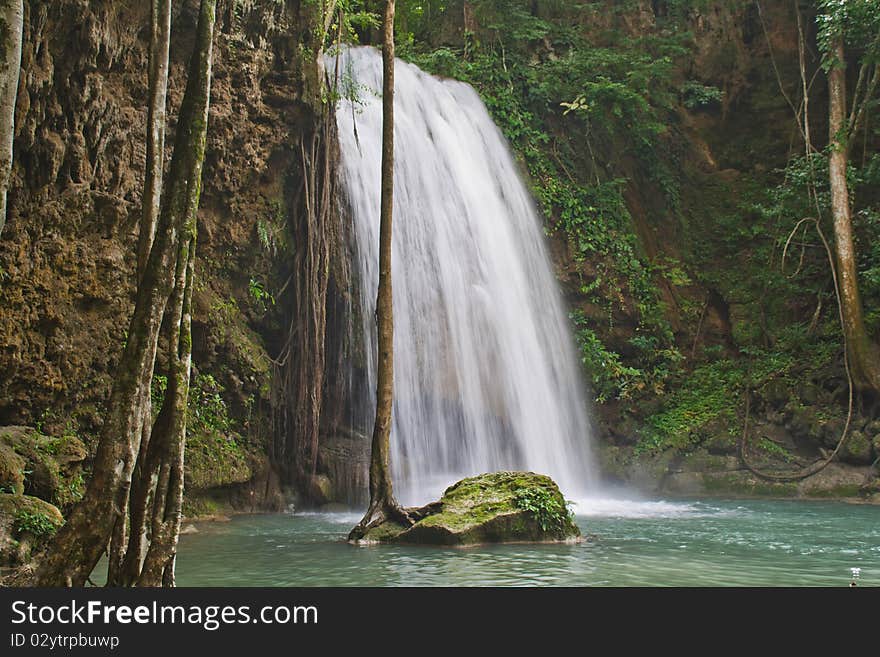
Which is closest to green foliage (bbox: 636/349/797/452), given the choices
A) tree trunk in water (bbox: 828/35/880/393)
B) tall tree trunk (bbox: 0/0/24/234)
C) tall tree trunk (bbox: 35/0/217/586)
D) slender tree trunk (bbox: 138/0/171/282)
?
tree trunk in water (bbox: 828/35/880/393)

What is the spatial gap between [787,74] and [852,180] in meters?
4.50

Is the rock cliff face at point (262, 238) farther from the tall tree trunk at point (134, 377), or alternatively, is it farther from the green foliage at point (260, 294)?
the tall tree trunk at point (134, 377)

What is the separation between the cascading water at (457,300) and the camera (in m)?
13.2

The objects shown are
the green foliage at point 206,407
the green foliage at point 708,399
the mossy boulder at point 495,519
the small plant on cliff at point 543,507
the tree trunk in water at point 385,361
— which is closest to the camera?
the mossy boulder at point 495,519

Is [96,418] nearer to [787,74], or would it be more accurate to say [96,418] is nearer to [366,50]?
[366,50]

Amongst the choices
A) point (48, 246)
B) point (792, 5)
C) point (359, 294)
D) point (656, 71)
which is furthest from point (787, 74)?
point (48, 246)

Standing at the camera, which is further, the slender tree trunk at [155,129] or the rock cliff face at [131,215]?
the rock cliff face at [131,215]

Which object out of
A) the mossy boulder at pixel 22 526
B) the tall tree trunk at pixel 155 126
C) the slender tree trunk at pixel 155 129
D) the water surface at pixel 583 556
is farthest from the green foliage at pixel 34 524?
the slender tree trunk at pixel 155 129

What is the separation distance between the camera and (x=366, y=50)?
16.2 meters

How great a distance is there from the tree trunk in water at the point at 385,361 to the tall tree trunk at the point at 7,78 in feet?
16.3

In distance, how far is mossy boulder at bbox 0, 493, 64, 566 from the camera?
6.13 meters

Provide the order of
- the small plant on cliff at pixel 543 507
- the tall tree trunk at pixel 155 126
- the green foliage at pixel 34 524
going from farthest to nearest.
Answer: the small plant on cliff at pixel 543 507 < the green foliage at pixel 34 524 < the tall tree trunk at pixel 155 126

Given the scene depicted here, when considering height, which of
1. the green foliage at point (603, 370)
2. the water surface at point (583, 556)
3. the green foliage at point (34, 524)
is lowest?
the water surface at point (583, 556)

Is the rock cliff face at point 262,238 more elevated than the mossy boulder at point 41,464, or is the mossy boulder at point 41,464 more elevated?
the rock cliff face at point 262,238
